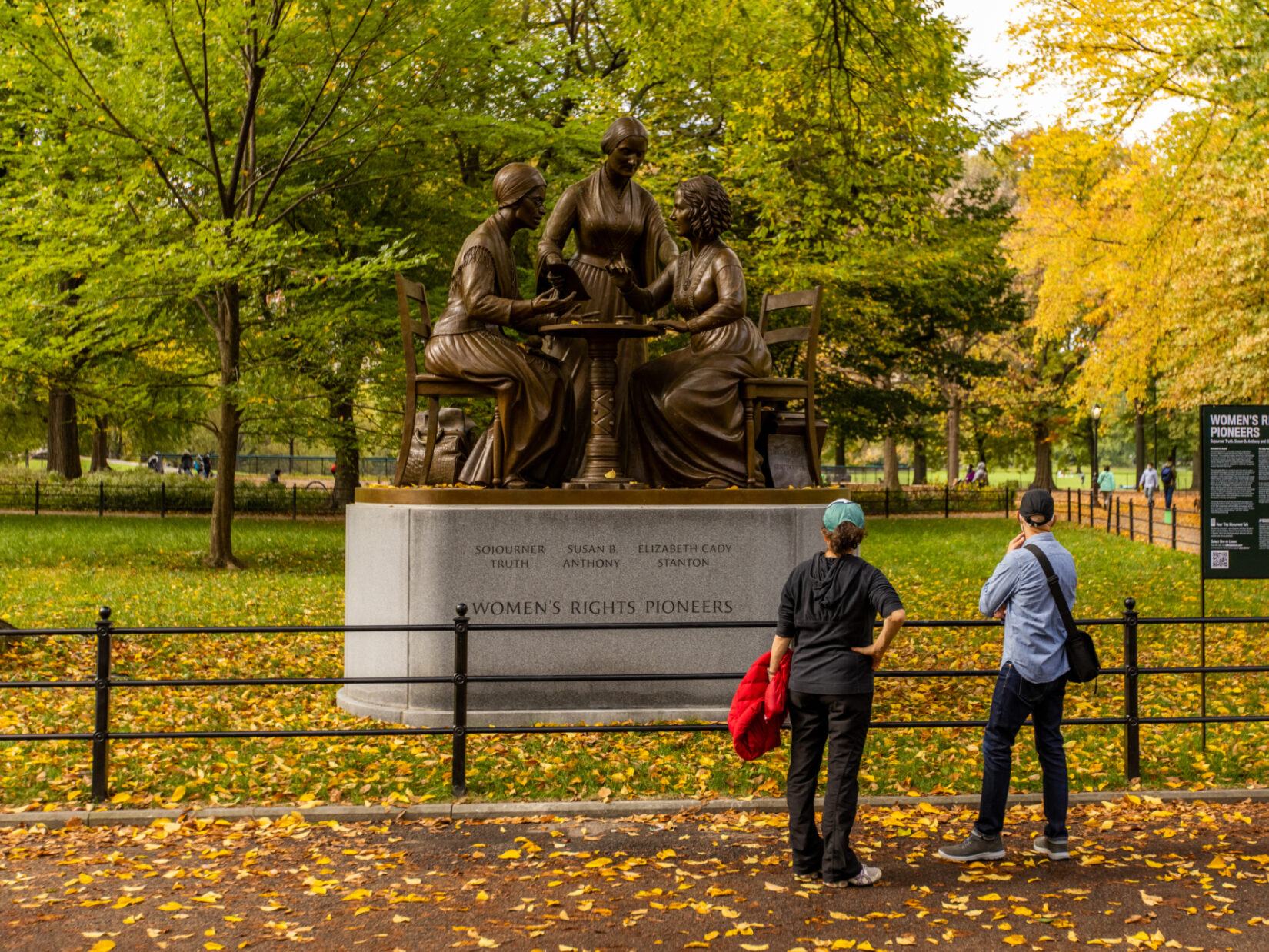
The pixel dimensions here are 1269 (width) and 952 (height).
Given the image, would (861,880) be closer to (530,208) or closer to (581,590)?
→ (581,590)

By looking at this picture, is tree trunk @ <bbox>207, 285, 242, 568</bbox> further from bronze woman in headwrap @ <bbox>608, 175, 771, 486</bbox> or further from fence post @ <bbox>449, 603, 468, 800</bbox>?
fence post @ <bbox>449, 603, 468, 800</bbox>

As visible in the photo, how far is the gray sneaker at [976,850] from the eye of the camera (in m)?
6.10

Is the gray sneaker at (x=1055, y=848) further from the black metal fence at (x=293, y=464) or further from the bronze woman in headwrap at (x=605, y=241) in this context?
the black metal fence at (x=293, y=464)

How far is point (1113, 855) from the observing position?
20.5 feet

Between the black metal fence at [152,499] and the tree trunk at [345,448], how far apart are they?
1.37ft

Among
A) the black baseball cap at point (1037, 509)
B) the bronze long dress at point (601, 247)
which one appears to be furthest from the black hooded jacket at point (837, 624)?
the bronze long dress at point (601, 247)

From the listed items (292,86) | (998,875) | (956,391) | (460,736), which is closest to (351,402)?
(292,86)

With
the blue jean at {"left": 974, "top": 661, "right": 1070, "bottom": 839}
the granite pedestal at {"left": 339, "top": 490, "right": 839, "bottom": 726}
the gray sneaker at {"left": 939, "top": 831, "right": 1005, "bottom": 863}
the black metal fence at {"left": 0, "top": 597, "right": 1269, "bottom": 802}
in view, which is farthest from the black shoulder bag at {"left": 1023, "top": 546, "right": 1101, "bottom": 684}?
the granite pedestal at {"left": 339, "top": 490, "right": 839, "bottom": 726}

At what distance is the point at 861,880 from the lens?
5.70 metres

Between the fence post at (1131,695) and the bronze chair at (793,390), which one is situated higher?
the bronze chair at (793,390)

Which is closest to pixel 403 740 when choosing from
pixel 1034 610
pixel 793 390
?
pixel 793 390

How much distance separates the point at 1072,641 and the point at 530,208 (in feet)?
18.8

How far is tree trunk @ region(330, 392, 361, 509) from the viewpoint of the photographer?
827 inches

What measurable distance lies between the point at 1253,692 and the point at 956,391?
37.7m
